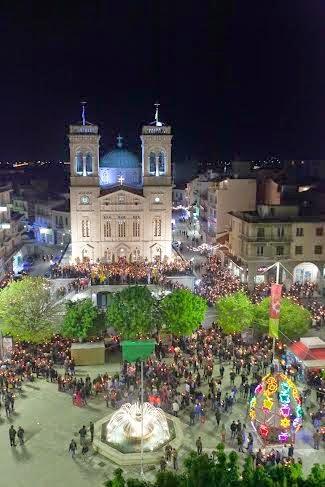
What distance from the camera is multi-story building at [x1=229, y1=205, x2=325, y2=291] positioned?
56469 millimetres

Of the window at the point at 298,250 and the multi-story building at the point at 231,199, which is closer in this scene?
the window at the point at 298,250

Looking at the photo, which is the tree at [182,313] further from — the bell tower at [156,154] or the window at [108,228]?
the bell tower at [156,154]

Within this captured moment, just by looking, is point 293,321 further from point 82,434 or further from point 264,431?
point 82,434

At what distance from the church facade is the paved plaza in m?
29.2

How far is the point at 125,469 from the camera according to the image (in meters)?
26.0

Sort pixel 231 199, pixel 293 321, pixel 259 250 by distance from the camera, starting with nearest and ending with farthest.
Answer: pixel 293 321, pixel 259 250, pixel 231 199

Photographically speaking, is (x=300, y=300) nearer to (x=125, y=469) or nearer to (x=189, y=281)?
(x=189, y=281)

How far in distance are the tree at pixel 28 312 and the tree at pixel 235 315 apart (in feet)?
42.9

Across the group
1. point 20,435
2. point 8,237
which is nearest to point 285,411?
point 20,435

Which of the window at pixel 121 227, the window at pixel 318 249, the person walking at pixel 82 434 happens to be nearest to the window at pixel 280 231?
the window at pixel 318 249

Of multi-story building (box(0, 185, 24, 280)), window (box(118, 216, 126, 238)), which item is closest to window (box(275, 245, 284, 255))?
window (box(118, 216, 126, 238))

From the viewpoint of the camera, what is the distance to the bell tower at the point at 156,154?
204 feet

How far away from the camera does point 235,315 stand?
39.6 metres

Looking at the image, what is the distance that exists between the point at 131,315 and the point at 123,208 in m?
25.4
